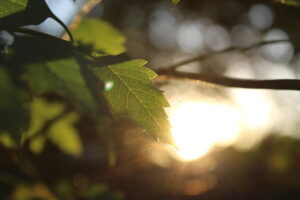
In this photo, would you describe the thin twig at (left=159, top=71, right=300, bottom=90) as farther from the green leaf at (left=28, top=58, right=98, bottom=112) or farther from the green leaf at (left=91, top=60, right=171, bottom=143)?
the green leaf at (left=28, top=58, right=98, bottom=112)

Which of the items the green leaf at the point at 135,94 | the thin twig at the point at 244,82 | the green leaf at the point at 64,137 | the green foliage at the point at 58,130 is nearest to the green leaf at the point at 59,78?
the green leaf at the point at 135,94

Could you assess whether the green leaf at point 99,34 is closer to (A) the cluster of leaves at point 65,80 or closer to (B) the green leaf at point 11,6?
(A) the cluster of leaves at point 65,80

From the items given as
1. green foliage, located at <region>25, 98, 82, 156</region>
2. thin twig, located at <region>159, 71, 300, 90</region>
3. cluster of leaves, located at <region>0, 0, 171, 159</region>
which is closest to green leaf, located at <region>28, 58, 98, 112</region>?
cluster of leaves, located at <region>0, 0, 171, 159</region>

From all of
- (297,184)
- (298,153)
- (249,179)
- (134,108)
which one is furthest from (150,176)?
(134,108)

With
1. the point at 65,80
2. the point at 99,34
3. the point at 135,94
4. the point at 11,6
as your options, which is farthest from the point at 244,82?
the point at 99,34

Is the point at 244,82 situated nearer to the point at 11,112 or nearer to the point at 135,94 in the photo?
the point at 135,94

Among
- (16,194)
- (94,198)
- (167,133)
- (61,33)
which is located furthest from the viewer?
(16,194)

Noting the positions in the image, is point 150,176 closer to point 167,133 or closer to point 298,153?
point 298,153

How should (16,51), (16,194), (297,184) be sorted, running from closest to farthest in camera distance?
(16,51) → (16,194) → (297,184)
